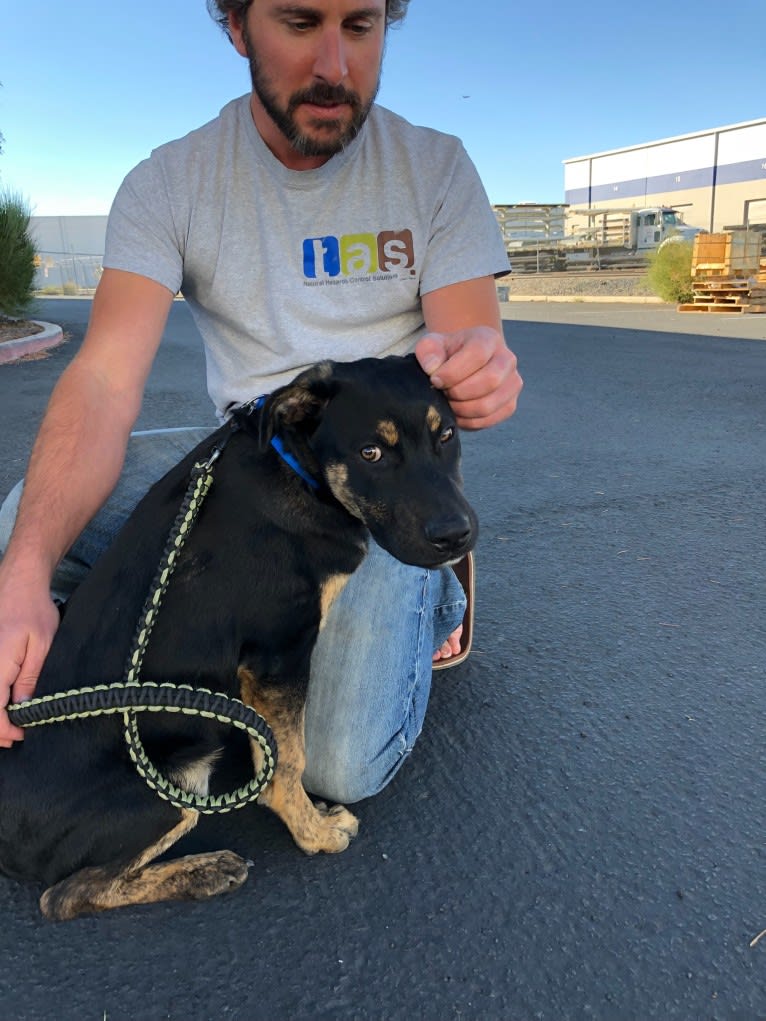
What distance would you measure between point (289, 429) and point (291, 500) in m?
0.22

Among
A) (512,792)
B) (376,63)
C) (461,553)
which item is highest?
(376,63)

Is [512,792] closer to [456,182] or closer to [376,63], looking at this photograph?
[456,182]

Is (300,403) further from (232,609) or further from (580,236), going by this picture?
(580,236)

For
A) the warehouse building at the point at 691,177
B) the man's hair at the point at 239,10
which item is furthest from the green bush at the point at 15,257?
the warehouse building at the point at 691,177

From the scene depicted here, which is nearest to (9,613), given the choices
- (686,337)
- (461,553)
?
(461,553)

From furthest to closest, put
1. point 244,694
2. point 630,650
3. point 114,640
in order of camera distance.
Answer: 1. point 630,650
2. point 244,694
3. point 114,640

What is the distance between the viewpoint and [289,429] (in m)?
2.47

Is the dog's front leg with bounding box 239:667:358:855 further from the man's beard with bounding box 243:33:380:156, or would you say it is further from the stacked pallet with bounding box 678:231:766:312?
the stacked pallet with bounding box 678:231:766:312

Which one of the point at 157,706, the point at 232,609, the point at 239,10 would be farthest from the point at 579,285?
the point at 157,706

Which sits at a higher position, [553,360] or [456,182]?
[456,182]

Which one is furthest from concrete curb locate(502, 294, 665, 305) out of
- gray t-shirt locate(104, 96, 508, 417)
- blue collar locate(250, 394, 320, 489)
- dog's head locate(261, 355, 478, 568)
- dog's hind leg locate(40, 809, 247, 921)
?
dog's hind leg locate(40, 809, 247, 921)

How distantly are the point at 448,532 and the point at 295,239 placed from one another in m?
1.53

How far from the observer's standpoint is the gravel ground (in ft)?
90.0

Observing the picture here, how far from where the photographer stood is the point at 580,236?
4312cm
